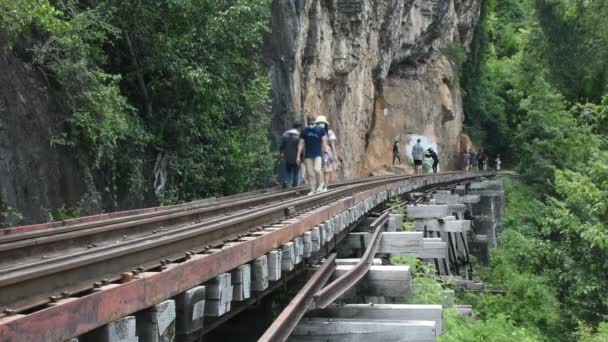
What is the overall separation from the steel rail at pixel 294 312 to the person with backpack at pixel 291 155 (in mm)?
7443

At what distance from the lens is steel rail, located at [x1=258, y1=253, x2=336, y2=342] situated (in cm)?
419

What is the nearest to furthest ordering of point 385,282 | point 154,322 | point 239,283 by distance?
point 154,322 → point 239,283 → point 385,282

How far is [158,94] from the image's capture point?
547 inches

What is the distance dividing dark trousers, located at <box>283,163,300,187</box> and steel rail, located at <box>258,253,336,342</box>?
7.93 meters

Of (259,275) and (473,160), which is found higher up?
(473,160)

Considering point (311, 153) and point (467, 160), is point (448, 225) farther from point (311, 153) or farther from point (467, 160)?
point (467, 160)

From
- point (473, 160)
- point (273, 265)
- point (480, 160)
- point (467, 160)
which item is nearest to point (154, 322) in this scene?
point (273, 265)

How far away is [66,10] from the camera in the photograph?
11.7 metres

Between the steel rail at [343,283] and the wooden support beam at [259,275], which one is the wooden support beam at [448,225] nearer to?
the steel rail at [343,283]

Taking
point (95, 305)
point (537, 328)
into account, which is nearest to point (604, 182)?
point (537, 328)

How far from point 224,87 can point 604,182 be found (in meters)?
11.1

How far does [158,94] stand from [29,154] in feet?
14.8

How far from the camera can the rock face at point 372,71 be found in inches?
814

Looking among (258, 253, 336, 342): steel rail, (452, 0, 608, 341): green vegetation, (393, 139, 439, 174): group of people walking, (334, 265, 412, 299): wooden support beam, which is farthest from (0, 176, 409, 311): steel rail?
(393, 139, 439, 174): group of people walking
